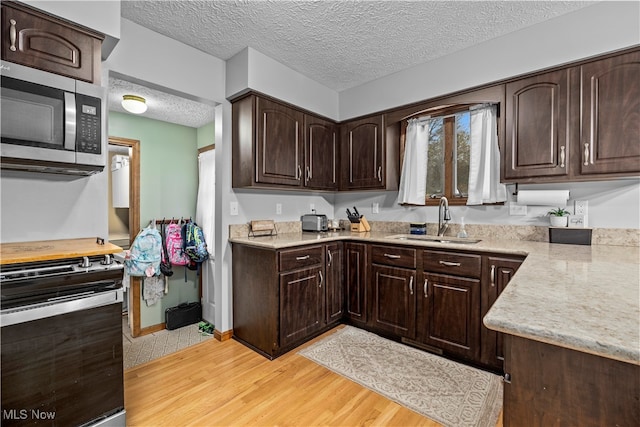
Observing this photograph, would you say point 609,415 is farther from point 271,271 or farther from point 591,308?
point 271,271

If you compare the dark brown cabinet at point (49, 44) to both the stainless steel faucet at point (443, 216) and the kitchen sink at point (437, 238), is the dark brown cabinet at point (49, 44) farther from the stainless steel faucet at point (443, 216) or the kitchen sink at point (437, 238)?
the stainless steel faucet at point (443, 216)

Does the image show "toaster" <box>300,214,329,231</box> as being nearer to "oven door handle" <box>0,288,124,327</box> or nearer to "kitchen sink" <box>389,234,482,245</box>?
"kitchen sink" <box>389,234,482,245</box>

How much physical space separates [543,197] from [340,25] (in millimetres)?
2049

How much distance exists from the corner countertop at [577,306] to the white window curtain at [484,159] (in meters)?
1.22

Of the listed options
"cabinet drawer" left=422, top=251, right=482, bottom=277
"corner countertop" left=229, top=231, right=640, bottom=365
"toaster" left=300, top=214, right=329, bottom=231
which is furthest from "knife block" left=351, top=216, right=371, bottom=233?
"corner countertop" left=229, top=231, right=640, bottom=365

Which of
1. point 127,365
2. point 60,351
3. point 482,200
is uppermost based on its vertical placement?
point 482,200

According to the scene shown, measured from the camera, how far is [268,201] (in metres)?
3.16

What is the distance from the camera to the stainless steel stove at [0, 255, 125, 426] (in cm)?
127

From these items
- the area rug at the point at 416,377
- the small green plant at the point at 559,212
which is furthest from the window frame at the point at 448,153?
the area rug at the point at 416,377

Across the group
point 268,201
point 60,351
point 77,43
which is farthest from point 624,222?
point 77,43

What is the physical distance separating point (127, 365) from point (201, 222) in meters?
1.69

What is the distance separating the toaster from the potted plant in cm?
204

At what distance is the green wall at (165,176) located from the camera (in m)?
3.34

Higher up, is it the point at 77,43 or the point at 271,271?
the point at 77,43
